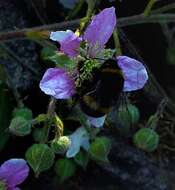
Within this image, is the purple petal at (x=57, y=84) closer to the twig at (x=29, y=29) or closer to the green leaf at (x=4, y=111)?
the twig at (x=29, y=29)

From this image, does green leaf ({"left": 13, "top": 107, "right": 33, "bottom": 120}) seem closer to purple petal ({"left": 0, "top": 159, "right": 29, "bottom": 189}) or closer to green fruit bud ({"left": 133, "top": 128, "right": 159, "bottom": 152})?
purple petal ({"left": 0, "top": 159, "right": 29, "bottom": 189})

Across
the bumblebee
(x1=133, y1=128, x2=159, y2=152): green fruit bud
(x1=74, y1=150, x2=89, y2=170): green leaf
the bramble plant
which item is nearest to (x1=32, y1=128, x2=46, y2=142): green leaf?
the bramble plant

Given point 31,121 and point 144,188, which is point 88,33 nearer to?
point 31,121

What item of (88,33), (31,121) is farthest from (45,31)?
(31,121)

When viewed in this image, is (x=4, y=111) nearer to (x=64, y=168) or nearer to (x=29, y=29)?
(x=64, y=168)

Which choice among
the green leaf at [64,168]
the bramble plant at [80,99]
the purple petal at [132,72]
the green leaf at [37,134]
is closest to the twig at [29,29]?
the bramble plant at [80,99]

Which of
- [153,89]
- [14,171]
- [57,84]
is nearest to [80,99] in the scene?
[57,84]
